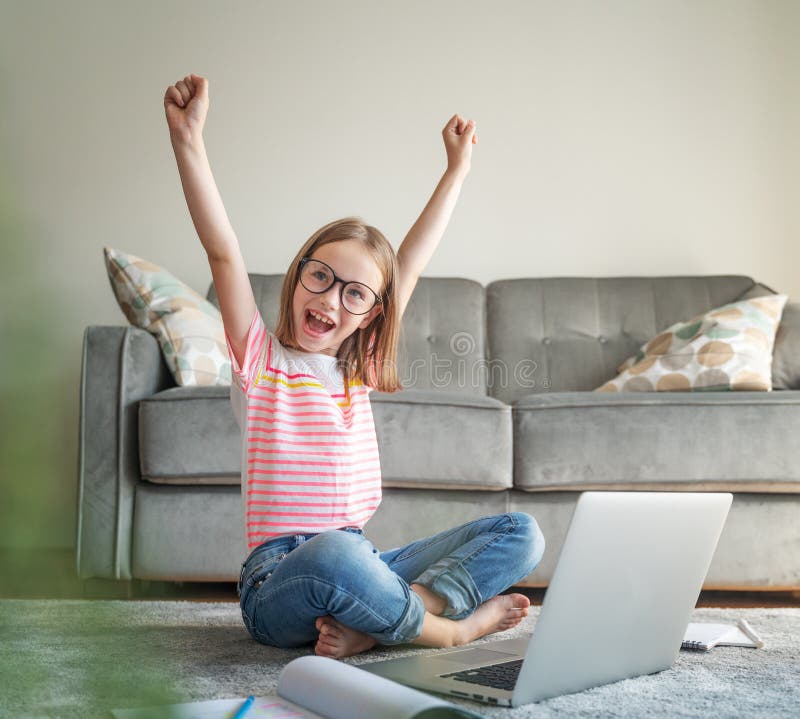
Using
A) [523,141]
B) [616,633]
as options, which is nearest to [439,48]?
[523,141]

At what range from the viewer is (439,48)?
319cm

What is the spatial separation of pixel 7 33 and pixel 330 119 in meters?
3.11

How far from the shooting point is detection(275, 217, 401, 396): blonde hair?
1.45 m

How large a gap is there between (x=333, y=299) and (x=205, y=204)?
11.8 inches

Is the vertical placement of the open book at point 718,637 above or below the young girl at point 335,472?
below

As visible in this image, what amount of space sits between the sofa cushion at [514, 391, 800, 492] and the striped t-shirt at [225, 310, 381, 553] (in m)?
0.71

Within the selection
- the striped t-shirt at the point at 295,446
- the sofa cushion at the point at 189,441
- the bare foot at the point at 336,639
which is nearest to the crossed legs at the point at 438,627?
the bare foot at the point at 336,639

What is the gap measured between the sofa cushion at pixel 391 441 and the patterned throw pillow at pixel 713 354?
581mm

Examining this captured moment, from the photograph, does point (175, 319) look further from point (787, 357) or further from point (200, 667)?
point (787, 357)

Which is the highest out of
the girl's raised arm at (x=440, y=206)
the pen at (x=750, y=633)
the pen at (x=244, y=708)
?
the girl's raised arm at (x=440, y=206)

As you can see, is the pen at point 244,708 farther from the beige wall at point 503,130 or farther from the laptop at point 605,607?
the beige wall at point 503,130

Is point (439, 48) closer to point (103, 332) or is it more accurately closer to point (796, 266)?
point (796, 266)

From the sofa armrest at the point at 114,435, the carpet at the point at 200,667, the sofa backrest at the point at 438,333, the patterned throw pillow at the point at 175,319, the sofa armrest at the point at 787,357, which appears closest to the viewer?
the carpet at the point at 200,667

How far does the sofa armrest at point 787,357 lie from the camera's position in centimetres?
250
